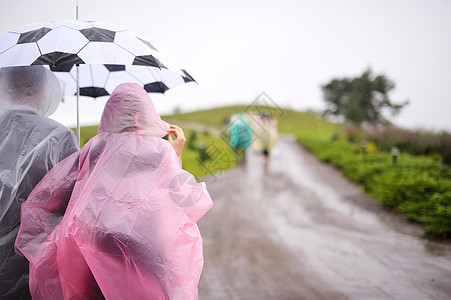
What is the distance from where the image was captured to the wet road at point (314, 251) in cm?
414

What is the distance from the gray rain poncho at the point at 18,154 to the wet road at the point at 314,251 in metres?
2.07

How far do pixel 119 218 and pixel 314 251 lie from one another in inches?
164

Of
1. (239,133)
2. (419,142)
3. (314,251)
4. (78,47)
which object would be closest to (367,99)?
(419,142)

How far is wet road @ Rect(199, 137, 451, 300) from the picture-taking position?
414 centimetres

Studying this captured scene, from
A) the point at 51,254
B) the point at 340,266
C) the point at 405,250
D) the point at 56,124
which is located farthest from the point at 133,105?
the point at 405,250

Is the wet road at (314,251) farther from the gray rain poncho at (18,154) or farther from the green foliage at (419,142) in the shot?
the green foliage at (419,142)

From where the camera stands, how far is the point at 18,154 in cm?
238

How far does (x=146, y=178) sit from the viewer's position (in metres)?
2.11

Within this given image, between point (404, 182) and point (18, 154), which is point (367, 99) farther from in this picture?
point (18, 154)

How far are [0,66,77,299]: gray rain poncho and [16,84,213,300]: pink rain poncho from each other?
0.50 ft

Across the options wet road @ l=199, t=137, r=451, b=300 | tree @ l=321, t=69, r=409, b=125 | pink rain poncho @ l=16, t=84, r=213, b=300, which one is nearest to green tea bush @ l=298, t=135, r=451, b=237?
wet road @ l=199, t=137, r=451, b=300

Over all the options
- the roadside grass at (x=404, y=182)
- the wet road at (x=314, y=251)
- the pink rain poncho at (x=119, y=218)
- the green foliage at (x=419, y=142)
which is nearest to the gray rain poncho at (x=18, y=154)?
the pink rain poncho at (x=119, y=218)

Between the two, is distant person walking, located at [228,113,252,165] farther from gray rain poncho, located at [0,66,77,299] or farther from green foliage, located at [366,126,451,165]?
gray rain poncho, located at [0,66,77,299]

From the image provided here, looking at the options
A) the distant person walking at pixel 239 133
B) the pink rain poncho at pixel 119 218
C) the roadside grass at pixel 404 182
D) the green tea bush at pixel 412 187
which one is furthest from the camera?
the distant person walking at pixel 239 133
